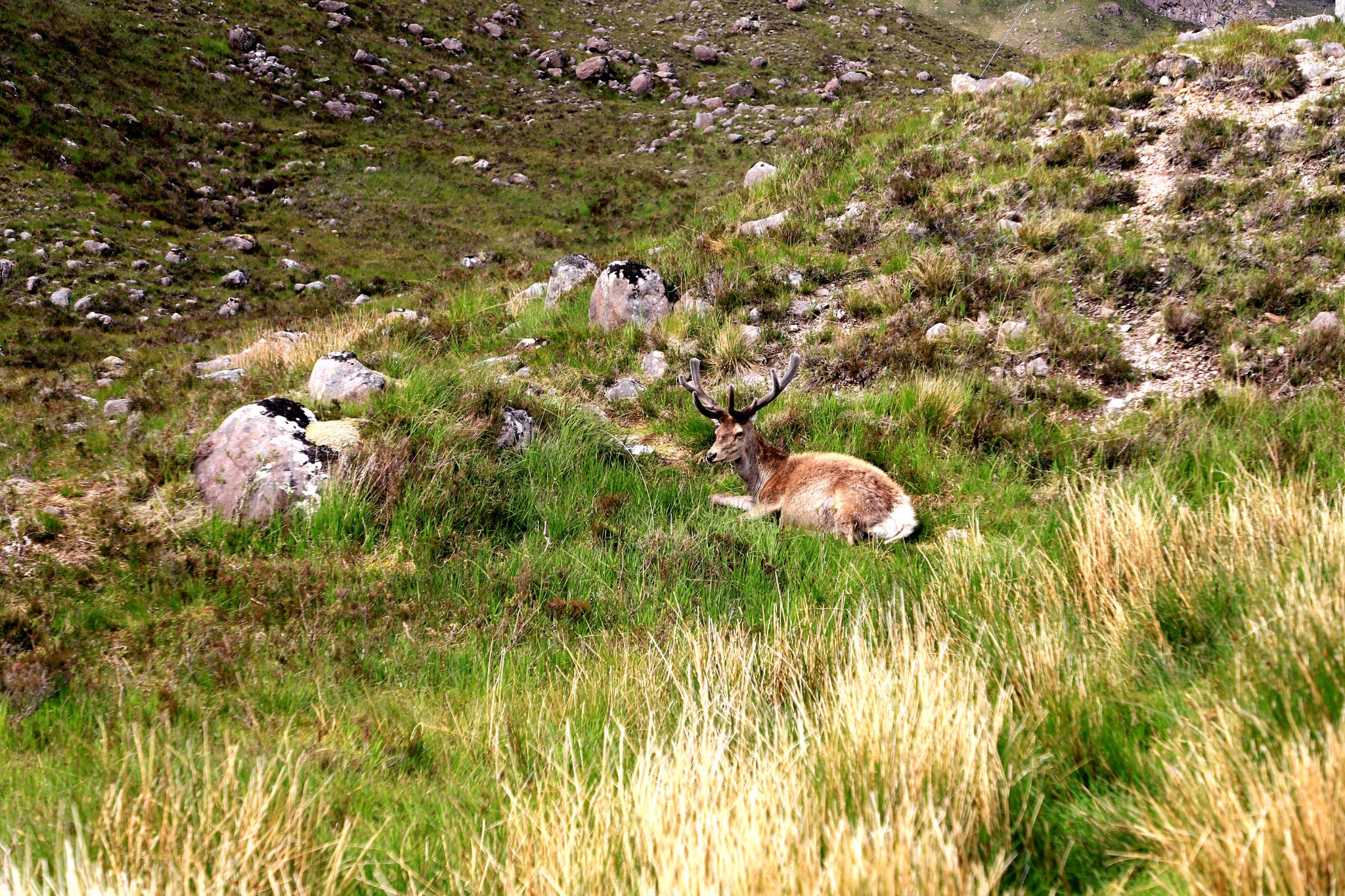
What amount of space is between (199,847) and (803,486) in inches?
190

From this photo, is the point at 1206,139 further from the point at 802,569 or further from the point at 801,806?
the point at 801,806

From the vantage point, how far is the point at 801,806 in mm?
2082

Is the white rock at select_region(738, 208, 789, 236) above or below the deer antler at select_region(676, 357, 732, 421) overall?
above

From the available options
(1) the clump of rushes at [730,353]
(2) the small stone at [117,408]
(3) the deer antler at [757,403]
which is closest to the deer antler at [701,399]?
(3) the deer antler at [757,403]

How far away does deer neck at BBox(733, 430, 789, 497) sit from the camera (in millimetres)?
6672

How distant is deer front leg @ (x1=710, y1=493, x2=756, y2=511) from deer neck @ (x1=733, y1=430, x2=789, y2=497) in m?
0.18

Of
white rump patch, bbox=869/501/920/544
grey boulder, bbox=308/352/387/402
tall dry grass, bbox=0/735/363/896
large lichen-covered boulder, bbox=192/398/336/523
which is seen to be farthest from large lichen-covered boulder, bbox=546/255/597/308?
tall dry grass, bbox=0/735/363/896

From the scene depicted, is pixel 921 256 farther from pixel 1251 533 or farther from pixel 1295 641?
pixel 1295 641

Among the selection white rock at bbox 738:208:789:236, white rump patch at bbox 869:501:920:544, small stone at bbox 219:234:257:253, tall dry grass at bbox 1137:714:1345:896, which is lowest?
small stone at bbox 219:234:257:253

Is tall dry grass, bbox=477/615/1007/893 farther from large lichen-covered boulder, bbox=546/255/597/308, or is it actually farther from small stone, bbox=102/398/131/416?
large lichen-covered boulder, bbox=546/255/597/308

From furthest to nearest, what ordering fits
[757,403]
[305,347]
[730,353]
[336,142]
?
[336,142], [305,347], [730,353], [757,403]

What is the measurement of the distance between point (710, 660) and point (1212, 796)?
5.46 feet

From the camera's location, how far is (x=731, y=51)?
42.7m

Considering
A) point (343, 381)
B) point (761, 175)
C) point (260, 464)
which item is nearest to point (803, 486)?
point (260, 464)
